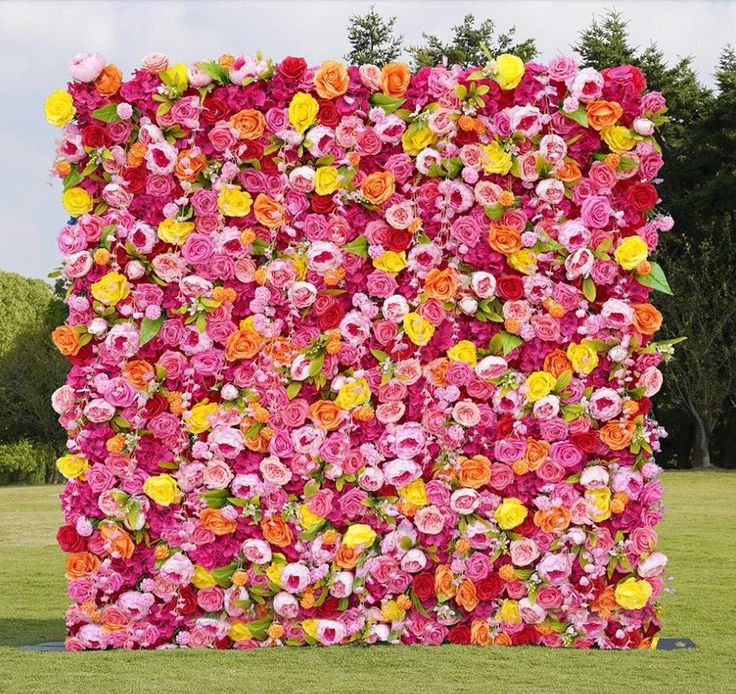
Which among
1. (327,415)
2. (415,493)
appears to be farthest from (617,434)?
(327,415)

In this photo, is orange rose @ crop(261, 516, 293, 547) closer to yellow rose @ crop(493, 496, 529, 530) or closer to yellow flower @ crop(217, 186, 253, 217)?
yellow rose @ crop(493, 496, 529, 530)

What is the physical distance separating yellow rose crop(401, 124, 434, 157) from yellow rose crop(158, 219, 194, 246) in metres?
1.26

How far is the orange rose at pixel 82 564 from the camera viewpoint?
6.37 m

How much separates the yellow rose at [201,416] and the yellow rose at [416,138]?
1.76 metres

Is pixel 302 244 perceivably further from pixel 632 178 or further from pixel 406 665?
pixel 406 665

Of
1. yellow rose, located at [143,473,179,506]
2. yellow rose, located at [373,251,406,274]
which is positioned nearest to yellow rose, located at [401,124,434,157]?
yellow rose, located at [373,251,406,274]

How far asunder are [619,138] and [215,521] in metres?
3.04

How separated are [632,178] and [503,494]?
188 cm

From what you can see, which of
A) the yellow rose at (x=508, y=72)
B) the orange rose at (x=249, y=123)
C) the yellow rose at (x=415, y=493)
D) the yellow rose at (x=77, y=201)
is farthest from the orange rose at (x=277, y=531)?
the yellow rose at (x=508, y=72)

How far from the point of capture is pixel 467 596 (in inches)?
248

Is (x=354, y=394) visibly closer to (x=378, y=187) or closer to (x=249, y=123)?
(x=378, y=187)

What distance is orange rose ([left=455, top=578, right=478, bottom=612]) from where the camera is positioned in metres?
6.29

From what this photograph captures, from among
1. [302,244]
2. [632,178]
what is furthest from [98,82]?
[632,178]

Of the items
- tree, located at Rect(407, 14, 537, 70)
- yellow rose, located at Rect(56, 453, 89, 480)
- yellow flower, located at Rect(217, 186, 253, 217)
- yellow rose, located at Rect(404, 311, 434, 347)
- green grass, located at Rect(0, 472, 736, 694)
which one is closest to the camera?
green grass, located at Rect(0, 472, 736, 694)
